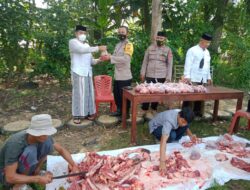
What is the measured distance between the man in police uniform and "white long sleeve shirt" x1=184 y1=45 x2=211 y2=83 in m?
1.19

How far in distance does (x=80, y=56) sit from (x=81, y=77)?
1.36 feet

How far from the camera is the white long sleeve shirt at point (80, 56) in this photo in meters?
5.59

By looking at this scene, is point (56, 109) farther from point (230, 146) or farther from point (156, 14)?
point (230, 146)

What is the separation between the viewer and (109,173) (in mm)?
3795

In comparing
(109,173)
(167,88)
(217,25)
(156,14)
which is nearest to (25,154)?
(109,173)

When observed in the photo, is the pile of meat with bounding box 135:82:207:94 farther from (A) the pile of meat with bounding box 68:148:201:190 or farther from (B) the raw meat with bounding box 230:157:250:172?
(B) the raw meat with bounding box 230:157:250:172

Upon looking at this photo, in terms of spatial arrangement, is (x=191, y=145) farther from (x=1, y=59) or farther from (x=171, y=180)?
(x=1, y=59)

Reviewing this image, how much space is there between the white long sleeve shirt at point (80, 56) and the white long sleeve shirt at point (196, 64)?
1897 mm

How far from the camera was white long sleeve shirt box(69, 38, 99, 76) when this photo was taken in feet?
18.4

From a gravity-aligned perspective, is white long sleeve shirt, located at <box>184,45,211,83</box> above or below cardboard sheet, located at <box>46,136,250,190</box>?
above

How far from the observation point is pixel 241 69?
390 inches

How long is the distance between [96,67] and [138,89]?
160 inches

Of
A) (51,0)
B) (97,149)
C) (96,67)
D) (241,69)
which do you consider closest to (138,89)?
(97,149)

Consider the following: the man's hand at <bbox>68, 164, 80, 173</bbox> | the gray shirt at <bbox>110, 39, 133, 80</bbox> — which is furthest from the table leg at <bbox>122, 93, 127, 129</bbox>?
the man's hand at <bbox>68, 164, 80, 173</bbox>
